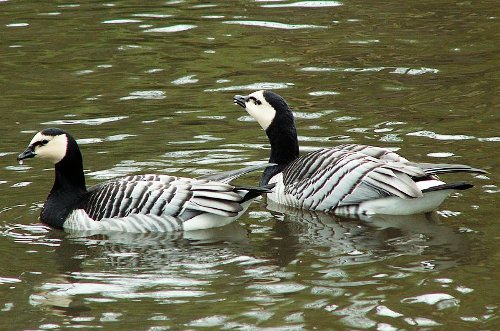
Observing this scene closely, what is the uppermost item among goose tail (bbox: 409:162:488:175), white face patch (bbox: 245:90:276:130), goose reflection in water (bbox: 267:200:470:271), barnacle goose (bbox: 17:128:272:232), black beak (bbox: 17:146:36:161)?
white face patch (bbox: 245:90:276:130)

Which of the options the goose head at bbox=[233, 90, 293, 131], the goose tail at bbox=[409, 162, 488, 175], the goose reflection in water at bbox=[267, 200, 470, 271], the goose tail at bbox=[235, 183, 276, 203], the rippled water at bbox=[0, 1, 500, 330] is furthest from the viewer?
the goose head at bbox=[233, 90, 293, 131]

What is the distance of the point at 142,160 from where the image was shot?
1404 cm

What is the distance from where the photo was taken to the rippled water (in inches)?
375

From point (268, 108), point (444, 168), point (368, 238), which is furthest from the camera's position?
point (268, 108)

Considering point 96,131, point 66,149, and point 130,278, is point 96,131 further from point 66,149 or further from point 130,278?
point 130,278

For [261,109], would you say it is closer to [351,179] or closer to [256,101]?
[256,101]

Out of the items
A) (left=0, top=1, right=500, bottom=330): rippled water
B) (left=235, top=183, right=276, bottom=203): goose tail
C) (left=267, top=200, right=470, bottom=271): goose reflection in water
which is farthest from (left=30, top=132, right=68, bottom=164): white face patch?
(left=267, top=200, right=470, bottom=271): goose reflection in water

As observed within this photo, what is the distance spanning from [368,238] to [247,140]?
A: 3.88 m

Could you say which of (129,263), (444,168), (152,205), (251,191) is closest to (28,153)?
(152,205)

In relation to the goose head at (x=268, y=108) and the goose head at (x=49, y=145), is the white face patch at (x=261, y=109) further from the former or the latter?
the goose head at (x=49, y=145)

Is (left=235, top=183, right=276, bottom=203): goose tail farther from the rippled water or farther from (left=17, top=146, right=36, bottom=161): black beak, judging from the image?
(left=17, top=146, right=36, bottom=161): black beak

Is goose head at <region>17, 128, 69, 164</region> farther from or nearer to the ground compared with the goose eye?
nearer to the ground

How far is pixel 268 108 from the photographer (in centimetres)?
1357

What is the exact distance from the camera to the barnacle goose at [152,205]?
1177 cm
